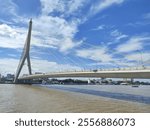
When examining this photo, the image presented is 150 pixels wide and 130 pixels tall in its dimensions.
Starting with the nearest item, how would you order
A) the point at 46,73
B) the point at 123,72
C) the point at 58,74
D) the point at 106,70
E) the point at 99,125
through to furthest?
the point at 99,125 < the point at 123,72 < the point at 106,70 < the point at 58,74 < the point at 46,73

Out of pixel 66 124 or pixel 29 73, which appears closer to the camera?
pixel 66 124

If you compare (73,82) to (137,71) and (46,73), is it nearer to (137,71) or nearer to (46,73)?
(46,73)

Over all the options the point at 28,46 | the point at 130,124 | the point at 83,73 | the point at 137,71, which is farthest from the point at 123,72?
the point at 28,46

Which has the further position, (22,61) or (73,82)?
(73,82)

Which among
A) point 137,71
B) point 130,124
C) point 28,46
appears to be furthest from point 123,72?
point 28,46

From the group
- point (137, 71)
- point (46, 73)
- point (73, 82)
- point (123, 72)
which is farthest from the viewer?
point (73, 82)

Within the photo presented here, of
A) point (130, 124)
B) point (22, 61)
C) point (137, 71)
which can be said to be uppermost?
point (22, 61)

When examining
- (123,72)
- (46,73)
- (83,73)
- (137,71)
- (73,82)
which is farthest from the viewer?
(73,82)

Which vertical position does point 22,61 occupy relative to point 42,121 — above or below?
above

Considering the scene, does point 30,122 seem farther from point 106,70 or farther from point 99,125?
point 106,70
